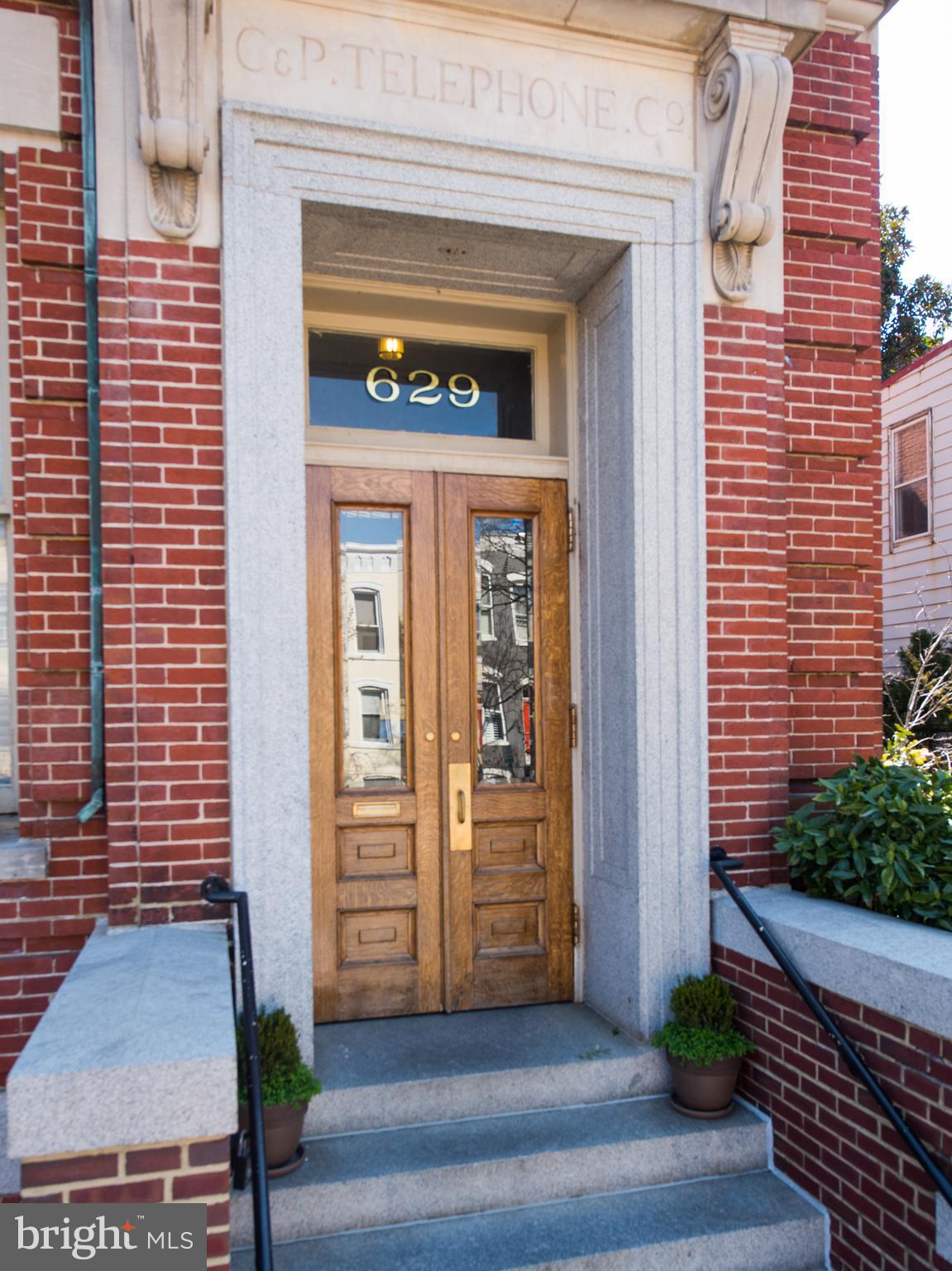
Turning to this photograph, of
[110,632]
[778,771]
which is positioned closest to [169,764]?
[110,632]

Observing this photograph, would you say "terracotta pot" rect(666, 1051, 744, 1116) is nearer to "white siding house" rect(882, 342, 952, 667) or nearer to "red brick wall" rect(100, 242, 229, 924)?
"red brick wall" rect(100, 242, 229, 924)

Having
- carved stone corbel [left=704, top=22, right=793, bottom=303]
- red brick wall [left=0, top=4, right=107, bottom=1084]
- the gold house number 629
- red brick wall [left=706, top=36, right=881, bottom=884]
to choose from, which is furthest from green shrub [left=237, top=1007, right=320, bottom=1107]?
carved stone corbel [left=704, top=22, right=793, bottom=303]

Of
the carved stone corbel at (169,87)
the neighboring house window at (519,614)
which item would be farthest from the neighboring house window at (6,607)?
the neighboring house window at (519,614)

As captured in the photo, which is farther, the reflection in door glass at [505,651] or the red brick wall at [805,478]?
the reflection in door glass at [505,651]

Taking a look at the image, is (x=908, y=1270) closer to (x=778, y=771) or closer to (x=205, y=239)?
(x=778, y=771)

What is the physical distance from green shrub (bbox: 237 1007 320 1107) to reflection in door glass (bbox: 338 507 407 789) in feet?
4.12

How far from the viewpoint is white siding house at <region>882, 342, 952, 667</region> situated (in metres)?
11.1

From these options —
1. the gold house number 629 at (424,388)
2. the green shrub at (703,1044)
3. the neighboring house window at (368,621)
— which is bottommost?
the green shrub at (703,1044)

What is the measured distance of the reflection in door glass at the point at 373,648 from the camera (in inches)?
168

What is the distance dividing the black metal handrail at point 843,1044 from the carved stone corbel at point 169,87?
3442 mm

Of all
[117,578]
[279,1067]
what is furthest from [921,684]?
[117,578]

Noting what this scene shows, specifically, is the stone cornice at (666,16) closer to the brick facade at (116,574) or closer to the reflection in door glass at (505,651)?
→ the brick facade at (116,574)

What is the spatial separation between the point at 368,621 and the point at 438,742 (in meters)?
0.67

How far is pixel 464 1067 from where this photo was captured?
12.0 ft
